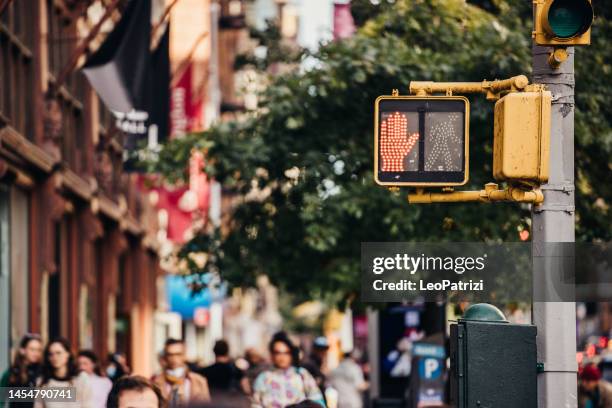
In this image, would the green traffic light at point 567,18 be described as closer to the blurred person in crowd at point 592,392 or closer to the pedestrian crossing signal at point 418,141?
the pedestrian crossing signal at point 418,141

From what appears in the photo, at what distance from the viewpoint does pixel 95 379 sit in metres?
14.3

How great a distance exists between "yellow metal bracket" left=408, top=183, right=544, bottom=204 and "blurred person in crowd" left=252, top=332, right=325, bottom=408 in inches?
188

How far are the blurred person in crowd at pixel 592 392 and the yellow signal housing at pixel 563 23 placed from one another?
1049 centimetres

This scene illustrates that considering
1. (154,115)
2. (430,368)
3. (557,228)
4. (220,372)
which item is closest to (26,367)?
(220,372)

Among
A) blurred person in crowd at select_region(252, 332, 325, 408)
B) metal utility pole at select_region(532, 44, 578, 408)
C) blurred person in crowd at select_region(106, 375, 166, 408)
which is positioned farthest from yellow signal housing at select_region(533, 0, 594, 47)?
blurred person in crowd at select_region(252, 332, 325, 408)

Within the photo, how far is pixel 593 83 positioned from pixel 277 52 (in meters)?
8.12

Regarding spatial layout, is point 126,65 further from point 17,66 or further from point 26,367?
point 26,367

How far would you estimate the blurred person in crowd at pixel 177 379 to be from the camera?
42.8 ft

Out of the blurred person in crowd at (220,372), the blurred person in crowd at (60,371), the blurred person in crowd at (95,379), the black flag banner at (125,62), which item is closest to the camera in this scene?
the blurred person in crowd at (60,371)

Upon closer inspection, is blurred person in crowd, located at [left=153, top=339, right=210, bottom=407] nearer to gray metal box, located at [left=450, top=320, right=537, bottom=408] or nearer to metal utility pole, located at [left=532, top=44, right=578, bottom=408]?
metal utility pole, located at [left=532, top=44, right=578, bottom=408]

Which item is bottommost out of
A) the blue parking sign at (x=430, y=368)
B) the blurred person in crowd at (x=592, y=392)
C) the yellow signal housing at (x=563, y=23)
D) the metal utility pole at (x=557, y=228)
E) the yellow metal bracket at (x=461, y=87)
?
the blurred person in crowd at (x=592, y=392)

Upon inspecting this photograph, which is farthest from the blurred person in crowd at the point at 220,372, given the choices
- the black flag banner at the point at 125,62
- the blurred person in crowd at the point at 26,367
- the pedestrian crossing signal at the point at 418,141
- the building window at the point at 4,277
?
the pedestrian crossing signal at the point at 418,141

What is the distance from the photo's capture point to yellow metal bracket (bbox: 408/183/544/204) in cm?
784

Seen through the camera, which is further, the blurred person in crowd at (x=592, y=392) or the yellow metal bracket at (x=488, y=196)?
the blurred person in crowd at (x=592, y=392)
